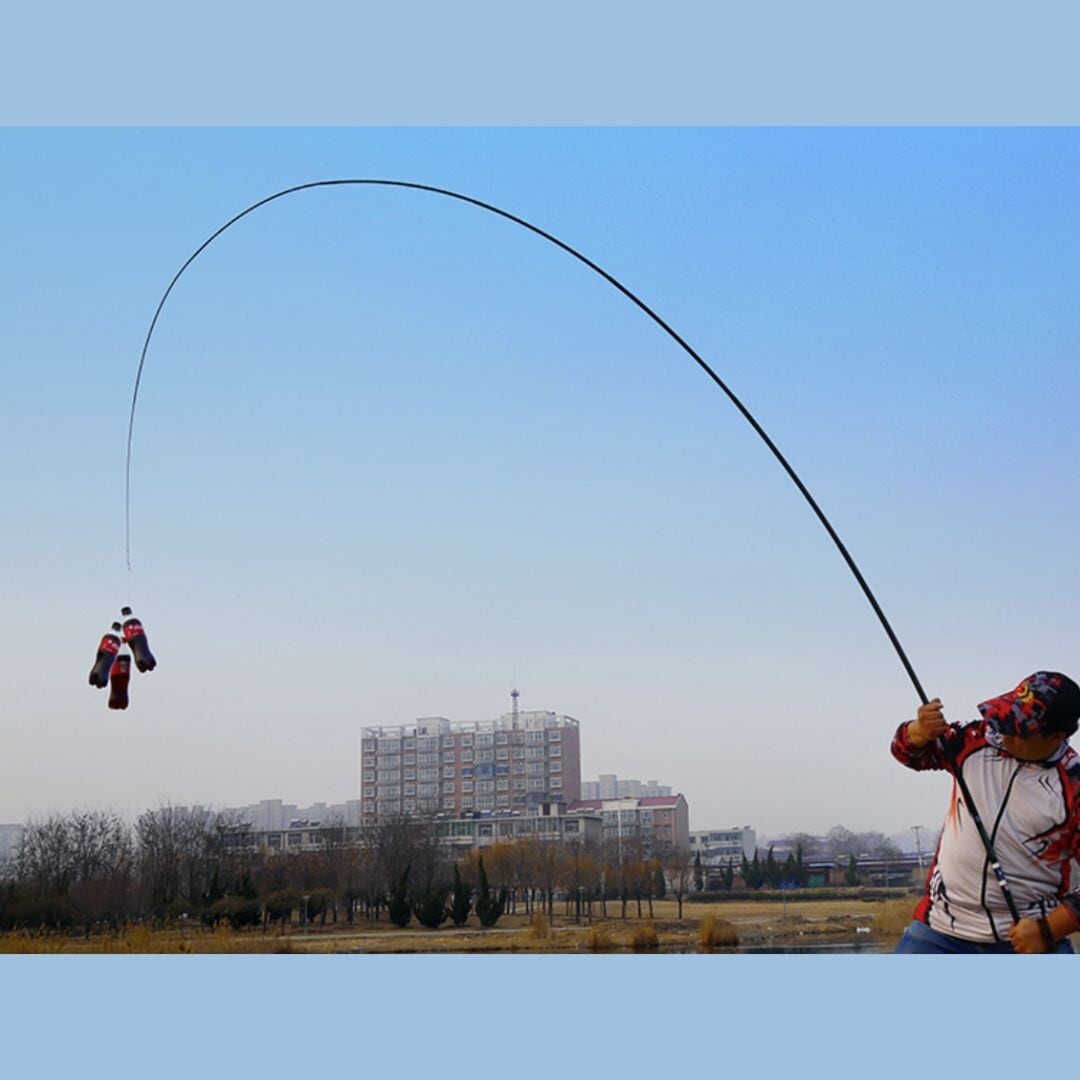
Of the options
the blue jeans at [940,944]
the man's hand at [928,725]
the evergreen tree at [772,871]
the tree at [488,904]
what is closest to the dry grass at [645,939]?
the evergreen tree at [772,871]

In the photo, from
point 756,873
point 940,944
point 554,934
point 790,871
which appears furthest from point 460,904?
point 940,944

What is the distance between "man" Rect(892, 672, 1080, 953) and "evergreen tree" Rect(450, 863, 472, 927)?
8.93 m

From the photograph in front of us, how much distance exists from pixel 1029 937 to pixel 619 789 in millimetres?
10004

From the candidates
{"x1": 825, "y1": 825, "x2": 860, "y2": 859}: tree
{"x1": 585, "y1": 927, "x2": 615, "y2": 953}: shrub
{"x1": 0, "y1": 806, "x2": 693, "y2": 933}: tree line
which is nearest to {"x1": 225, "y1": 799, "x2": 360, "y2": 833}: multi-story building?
{"x1": 0, "y1": 806, "x2": 693, "y2": 933}: tree line

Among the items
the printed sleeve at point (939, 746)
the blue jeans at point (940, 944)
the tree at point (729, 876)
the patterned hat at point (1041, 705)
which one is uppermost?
the patterned hat at point (1041, 705)

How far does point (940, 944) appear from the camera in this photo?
312 centimetres

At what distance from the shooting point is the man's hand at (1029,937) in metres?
2.85

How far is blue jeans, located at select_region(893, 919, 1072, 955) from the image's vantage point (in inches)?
120

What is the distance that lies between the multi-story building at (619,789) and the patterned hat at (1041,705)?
30.6 ft

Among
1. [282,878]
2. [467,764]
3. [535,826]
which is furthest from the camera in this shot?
[467,764]

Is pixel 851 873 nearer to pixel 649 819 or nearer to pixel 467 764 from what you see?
pixel 649 819

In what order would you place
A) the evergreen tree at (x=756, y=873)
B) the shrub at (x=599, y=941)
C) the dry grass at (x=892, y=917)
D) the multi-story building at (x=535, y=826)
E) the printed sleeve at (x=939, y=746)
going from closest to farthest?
1. the printed sleeve at (x=939, y=746)
2. the dry grass at (x=892, y=917)
3. the shrub at (x=599, y=941)
4. the evergreen tree at (x=756, y=873)
5. the multi-story building at (x=535, y=826)

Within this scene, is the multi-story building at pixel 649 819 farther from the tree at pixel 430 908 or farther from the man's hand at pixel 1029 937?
the man's hand at pixel 1029 937

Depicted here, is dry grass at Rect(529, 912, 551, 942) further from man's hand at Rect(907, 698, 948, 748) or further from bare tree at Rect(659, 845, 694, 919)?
man's hand at Rect(907, 698, 948, 748)
